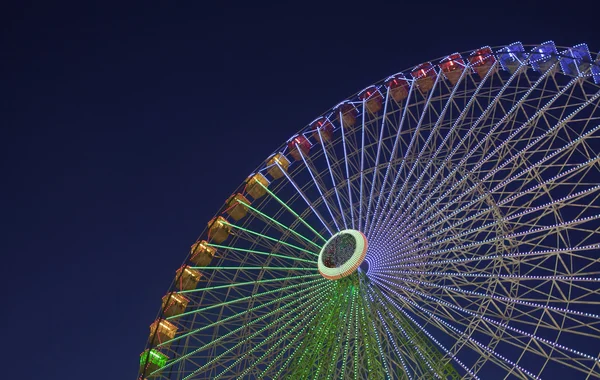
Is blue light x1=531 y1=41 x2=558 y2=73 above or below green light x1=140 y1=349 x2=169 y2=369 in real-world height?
above

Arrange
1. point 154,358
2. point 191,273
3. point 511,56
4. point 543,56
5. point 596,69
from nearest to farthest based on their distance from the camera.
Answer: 1. point 596,69
2. point 543,56
3. point 511,56
4. point 154,358
5. point 191,273

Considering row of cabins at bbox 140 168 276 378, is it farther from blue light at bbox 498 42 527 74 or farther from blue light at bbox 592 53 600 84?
blue light at bbox 592 53 600 84

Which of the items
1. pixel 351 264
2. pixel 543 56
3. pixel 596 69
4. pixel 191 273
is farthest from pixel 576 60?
pixel 191 273

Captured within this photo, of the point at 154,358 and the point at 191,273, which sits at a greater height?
the point at 191,273

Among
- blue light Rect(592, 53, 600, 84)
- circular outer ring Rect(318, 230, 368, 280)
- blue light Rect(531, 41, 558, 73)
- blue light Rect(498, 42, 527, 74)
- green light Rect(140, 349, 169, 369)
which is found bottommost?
circular outer ring Rect(318, 230, 368, 280)

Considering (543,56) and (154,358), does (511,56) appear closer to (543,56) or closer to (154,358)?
(543,56)

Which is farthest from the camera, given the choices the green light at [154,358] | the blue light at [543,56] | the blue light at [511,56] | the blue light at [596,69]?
the green light at [154,358]

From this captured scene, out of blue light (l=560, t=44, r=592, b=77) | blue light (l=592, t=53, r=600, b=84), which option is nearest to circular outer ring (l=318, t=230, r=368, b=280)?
blue light (l=560, t=44, r=592, b=77)

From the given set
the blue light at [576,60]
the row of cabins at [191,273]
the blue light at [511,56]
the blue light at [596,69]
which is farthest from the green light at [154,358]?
the blue light at [596,69]

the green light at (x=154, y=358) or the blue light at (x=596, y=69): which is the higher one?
the green light at (x=154, y=358)

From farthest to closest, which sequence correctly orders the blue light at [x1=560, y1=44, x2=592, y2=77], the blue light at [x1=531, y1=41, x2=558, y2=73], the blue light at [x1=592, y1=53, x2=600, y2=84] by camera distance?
the blue light at [x1=531, y1=41, x2=558, y2=73] < the blue light at [x1=560, y1=44, x2=592, y2=77] < the blue light at [x1=592, y1=53, x2=600, y2=84]

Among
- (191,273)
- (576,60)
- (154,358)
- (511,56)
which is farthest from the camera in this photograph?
(191,273)

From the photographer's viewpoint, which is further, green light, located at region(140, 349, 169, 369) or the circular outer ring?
green light, located at region(140, 349, 169, 369)

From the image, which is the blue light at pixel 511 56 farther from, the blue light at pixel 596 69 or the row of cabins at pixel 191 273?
the row of cabins at pixel 191 273
